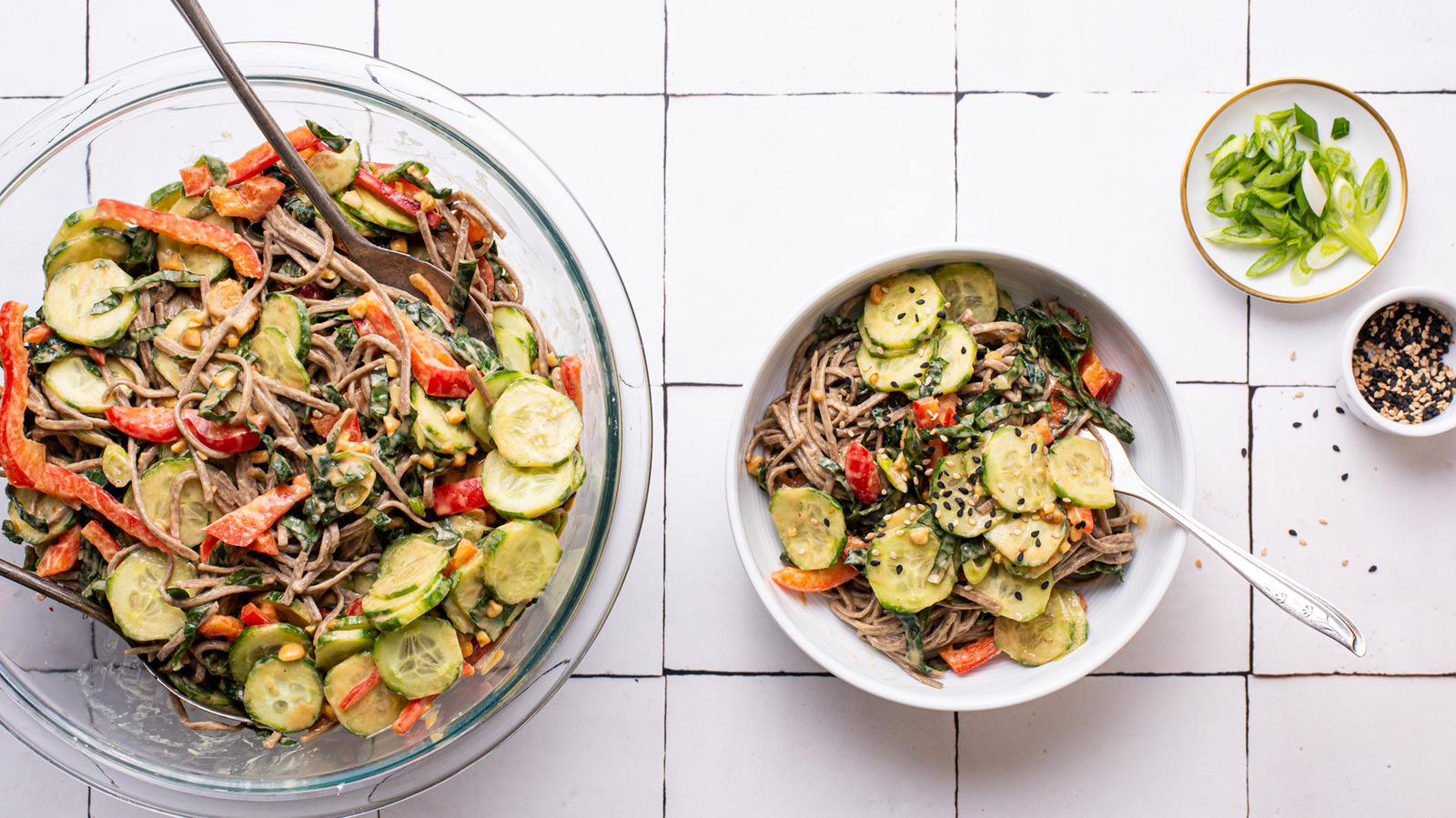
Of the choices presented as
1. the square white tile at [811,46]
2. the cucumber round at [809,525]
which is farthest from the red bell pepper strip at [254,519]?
the square white tile at [811,46]

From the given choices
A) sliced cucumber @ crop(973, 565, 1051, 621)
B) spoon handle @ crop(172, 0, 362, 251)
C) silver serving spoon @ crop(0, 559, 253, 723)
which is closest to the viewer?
spoon handle @ crop(172, 0, 362, 251)

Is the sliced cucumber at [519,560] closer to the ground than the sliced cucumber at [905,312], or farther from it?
closer to the ground

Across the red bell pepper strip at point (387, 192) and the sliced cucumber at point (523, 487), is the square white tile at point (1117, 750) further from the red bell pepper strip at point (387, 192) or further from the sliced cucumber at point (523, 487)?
the red bell pepper strip at point (387, 192)

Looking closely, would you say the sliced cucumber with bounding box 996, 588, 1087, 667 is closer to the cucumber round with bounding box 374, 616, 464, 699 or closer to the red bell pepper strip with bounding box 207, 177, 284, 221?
the cucumber round with bounding box 374, 616, 464, 699

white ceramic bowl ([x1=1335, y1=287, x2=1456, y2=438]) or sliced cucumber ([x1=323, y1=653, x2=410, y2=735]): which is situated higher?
white ceramic bowl ([x1=1335, y1=287, x2=1456, y2=438])

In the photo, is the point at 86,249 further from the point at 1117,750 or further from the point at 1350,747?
the point at 1350,747

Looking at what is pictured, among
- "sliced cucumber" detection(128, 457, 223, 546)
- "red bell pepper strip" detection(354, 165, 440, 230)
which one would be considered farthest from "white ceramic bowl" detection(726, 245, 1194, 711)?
"sliced cucumber" detection(128, 457, 223, 546)
